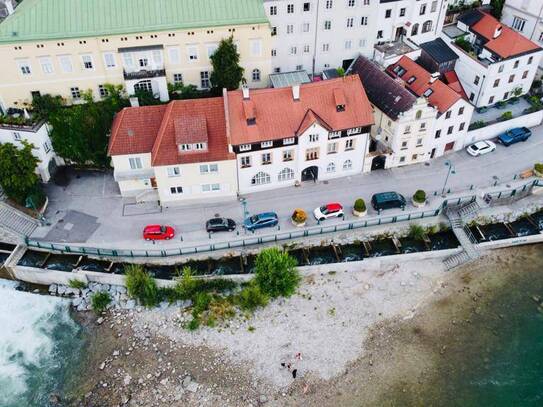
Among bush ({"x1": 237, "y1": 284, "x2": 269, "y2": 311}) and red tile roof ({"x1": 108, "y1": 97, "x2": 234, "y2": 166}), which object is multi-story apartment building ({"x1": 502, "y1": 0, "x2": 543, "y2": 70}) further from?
bush ({"x1": 237, "y1": 284, "x2": 269, "y2": 311})

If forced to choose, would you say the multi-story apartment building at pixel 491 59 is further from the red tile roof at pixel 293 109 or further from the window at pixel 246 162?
the window at pixel 246 162

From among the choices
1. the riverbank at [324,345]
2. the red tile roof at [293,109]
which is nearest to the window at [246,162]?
the red tile roof at [293,109]

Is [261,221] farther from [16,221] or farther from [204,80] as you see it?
[16,221]

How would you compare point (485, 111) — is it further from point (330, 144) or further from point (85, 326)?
point (85, 326)

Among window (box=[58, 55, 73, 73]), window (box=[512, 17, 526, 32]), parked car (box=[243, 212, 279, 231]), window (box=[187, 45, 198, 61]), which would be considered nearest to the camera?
parked car (box=[243, 212, 279, 231])

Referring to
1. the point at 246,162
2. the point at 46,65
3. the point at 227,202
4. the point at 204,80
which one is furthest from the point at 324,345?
the point at 46,65

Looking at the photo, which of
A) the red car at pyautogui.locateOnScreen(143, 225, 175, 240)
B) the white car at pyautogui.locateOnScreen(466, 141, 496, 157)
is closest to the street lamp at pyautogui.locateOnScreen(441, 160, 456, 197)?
the white car at pyautogui.locateOnScreen(466, 141, 496, 157)

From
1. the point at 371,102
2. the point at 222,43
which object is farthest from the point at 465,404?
the point at 222,43

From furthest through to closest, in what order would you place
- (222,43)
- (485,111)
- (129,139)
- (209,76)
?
(485,111) < (209,76) < (222,43) < (129,139)
